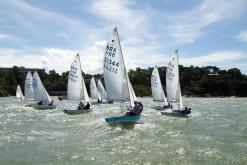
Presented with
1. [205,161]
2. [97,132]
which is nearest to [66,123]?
[97,132]

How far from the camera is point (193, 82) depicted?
189500 mm

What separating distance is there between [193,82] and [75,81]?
134133mm

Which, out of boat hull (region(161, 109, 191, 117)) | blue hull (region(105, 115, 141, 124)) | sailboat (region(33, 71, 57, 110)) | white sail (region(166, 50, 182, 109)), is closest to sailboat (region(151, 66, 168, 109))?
white sail (region(166, 50, 182, 109))

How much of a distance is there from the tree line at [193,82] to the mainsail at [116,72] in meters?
136

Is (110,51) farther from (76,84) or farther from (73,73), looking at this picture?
(73,73)

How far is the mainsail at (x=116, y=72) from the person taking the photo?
38.9m

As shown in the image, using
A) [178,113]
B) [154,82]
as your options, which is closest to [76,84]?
[154,82]

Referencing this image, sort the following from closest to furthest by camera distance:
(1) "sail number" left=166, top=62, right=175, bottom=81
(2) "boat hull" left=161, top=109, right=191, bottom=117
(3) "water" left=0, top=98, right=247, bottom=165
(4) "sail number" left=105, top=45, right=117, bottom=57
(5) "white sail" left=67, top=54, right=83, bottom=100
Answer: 1. (3) "water" left=0, top=98, right=247, bottom=165
2. (4) "sail number" left=105, top=45, right=117, bottom=57
3. (2) "boat hull" left=161, top=109, right=191, bottom=117
4. (1) "sail number" left=166, top=62, right=175, bottom=81
5. (5) "white sail" left=67, top=54, right=83, bottom=100

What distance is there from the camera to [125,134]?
32.5 metres

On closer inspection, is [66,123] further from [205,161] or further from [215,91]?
[215,91]

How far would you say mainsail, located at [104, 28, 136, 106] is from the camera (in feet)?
128

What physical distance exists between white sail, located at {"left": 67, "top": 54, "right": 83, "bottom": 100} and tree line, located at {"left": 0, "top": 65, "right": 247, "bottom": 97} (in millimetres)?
114871

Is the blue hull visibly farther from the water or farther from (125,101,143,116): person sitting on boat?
the water

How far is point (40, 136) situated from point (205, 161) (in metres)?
14.2
